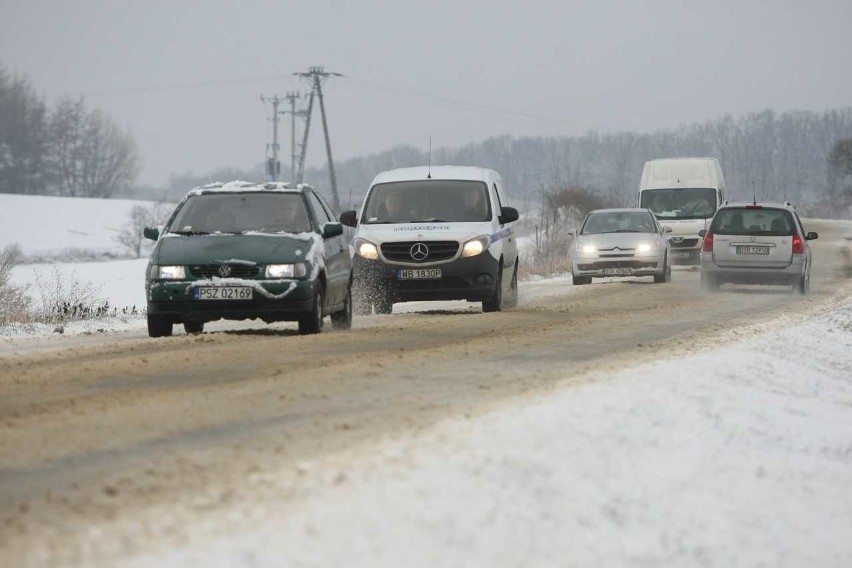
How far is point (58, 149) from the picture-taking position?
139125mm

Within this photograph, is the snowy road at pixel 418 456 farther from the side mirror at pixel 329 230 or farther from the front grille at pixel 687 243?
the front grille at pixel 687 243

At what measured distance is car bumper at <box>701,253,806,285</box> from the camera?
942 inches

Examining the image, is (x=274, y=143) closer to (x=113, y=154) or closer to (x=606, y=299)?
(x=113, y=154)

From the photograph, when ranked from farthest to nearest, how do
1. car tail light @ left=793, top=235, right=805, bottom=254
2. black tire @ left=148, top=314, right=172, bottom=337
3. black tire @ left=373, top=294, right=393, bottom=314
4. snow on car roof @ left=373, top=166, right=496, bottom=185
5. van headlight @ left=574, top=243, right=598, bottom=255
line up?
van headlight @ left=574, top=243, right=598, bottom=255, car tail light @ left=793, top=235, right=805, bottom=254, snow on car roof @ left=373, top=166, right=496, bottom=185, black tire @ left=373, top=294, right=393, bottom=314, black tire @ left=148, top=314, right=172, bottom=337

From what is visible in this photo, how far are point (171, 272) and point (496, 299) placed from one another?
5.74m

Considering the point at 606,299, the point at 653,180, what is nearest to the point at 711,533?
the point at 606,299

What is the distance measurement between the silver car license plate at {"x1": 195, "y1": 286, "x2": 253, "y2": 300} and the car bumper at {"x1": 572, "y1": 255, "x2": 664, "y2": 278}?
51.6 ft

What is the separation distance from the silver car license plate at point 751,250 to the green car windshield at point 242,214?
12.0 m

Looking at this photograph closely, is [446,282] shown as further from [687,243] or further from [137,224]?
[137,224]

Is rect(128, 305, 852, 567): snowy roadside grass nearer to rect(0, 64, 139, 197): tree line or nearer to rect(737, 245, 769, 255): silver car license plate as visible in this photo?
rect(737, 245, 769, 255): silver car license plate

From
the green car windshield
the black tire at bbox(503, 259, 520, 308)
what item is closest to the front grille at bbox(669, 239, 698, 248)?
the black tire at bbox(503, 259, 520, 308)

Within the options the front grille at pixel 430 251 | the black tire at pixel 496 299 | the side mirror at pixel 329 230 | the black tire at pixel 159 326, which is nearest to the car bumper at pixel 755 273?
the black tire at pixel 496 299

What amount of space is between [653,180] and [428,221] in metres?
19.5

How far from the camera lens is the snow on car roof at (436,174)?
18641mm
